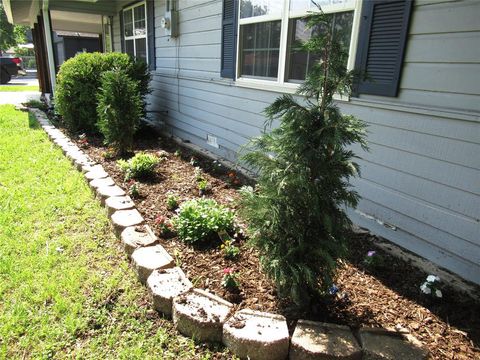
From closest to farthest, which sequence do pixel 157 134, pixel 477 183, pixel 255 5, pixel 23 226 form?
pixel 477 183 → pixel 23 226 → pixel 255 5 → pixel 157 134

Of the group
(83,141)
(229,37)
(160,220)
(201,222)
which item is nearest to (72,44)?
(83,141)

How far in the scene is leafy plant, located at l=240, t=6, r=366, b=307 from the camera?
5.90 ft

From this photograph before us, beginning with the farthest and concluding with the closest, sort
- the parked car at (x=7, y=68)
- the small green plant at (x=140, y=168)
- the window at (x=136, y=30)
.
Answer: the parked car at (x=7, y=68)
the window at (x=136, y=30)
the small green plant at (x=140, y=168)

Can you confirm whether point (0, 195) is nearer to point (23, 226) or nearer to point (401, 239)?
point (23, 226)

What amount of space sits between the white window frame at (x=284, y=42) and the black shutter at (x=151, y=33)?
11.0ft

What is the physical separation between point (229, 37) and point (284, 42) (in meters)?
1.22

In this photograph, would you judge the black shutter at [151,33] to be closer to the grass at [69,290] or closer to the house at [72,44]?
Result: the grass at [69,290]

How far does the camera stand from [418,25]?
2.48 meters

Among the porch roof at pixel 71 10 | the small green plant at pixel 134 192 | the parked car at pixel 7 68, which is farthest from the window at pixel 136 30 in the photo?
the parked car at pixel 7 68

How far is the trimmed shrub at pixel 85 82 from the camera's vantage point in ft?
20.9

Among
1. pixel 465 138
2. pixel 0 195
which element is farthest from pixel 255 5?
pixel 0 195

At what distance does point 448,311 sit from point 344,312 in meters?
0.62

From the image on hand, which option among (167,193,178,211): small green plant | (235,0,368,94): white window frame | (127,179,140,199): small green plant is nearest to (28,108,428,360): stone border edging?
(167,193,178,211): small green plant

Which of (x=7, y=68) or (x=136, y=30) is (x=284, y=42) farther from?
(x=7, y=68)
